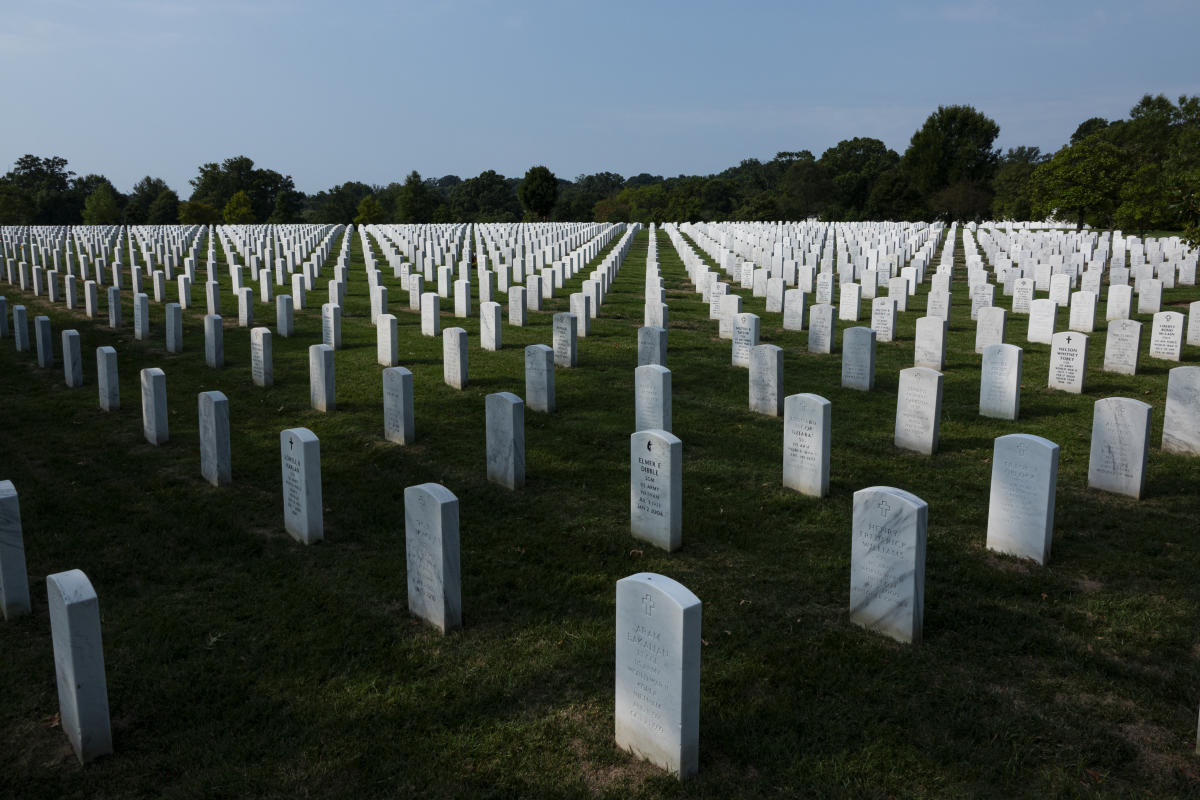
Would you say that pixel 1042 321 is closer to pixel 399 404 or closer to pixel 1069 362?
pixel 1069 362

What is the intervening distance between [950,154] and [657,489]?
79.8m

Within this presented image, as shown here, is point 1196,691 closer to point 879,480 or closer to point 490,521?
point 879,480

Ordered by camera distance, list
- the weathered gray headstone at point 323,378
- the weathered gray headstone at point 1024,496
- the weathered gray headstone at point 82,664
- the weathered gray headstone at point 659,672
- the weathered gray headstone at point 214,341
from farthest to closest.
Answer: the weathered gray headstone at point 214,341, the weathered gray headstone at point 323,378, the weathered gray headstone at point 1024,496, the weathered gray headstone at point 82,664, the weathered gray headstone at point 659,672

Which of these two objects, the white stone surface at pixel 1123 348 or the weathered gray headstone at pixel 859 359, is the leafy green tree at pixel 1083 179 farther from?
the weathered gray headstone at pixel 859 359

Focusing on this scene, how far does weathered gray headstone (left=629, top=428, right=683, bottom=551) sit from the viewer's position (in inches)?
257

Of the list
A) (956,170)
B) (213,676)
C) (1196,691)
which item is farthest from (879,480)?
(956,170)

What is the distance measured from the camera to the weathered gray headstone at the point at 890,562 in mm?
5090

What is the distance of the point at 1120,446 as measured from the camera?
7523mm

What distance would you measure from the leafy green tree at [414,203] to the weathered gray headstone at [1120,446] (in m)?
69.4

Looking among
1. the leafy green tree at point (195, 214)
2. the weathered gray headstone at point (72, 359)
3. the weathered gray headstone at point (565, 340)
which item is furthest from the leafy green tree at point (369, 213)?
the weathered gray headstone at point (565, 340)

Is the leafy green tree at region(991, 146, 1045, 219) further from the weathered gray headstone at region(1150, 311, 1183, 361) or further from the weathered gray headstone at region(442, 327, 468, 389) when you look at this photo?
the weathered gray headstone at region(442, 327, 468, 389)

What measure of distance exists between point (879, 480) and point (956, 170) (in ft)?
250

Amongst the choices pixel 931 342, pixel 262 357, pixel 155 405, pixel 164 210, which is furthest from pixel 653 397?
pixel 164 210

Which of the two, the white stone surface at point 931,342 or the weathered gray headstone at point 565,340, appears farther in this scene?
the weathered gray headstone at point 565,340
